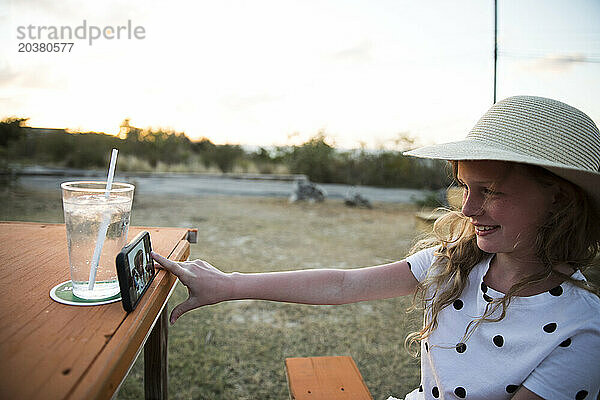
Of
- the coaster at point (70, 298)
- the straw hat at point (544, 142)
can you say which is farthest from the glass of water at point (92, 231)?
the straw hat at point (544, 142)

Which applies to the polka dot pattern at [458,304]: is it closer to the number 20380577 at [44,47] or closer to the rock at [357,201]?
the number 20380577 at [44,47]

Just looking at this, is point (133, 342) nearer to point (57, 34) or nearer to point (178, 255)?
point (178, 255)

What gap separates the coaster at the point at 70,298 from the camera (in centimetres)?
79

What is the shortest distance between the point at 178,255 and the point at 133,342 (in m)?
0.49

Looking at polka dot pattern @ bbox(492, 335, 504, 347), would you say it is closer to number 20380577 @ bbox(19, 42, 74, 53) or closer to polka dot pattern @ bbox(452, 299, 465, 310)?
polka dot pattern @ bbox(452, 299, 465, 310)

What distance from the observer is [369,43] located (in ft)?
22.3

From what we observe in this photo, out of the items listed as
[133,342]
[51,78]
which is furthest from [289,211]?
[133,342]

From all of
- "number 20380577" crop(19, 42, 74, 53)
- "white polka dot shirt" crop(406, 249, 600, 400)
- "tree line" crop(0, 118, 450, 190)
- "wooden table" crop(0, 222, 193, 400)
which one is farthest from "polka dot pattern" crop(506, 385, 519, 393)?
"tree line" crop(0, 118, 450, 190)

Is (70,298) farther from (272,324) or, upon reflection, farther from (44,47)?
(44,47)

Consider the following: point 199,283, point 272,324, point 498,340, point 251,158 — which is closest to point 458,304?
point 498,340

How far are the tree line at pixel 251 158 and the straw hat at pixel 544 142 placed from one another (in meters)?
7.61

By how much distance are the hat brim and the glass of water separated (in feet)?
2.12

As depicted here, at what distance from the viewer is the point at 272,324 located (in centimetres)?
307

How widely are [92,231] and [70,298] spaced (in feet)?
0.41
